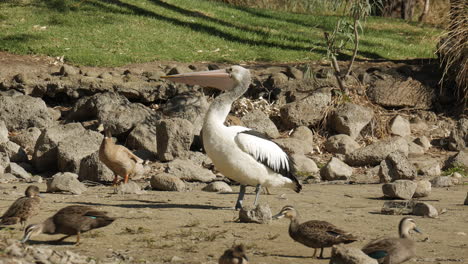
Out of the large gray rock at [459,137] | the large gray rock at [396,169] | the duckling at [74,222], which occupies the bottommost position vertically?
the large gray rock at [459,137]

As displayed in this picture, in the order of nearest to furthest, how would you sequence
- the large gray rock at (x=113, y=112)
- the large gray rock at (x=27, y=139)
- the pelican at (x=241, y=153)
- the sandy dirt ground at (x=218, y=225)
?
the sandy dirt ground at (x=218, y=225) → the pelican at (x=241, y=153) → the large gray rock at (x=27, y=139) → the large gray rock at (x=113, y=112)

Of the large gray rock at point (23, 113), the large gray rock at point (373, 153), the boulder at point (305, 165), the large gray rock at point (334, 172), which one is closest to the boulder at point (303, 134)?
the large gray rock at point (373, 153)

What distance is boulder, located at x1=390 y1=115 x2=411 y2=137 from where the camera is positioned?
51.6 feet

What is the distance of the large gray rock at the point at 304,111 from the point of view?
1551cm

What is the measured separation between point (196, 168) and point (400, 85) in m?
6.17

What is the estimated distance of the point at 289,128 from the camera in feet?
51.2

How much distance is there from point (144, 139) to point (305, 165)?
2865 mm

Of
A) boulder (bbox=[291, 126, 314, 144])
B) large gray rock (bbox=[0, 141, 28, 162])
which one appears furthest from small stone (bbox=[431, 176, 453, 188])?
large gray rock (bbox=[0, 141, 28, 162])

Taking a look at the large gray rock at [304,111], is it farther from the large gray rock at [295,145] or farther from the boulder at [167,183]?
the boulder at [167,183]

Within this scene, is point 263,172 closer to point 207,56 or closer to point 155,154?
point 155,154

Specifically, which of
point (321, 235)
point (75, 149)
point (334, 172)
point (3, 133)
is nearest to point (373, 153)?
point (334, 172)

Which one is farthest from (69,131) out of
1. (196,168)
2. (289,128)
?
(289,128)

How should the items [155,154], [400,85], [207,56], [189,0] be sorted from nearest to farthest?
1. [155,154]
2. [400,85]
3. [207,56]
4. [189,0]

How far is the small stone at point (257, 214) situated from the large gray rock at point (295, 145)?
5.47 metres
